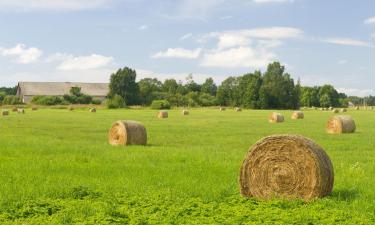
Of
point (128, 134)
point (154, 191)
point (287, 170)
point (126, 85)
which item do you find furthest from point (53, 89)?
point (287, 170)

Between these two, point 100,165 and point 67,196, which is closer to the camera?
point 67,196

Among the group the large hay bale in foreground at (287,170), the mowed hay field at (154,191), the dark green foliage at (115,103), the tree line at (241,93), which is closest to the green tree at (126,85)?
the tree line at (241,93)

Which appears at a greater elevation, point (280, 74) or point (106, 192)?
point (280, 74)

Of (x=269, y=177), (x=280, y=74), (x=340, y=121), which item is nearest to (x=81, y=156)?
(x=269, y=177)

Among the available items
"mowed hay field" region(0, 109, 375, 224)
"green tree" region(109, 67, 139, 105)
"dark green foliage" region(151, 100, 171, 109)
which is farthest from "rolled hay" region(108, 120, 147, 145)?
"green tree" region(109, 67, 139, 105)

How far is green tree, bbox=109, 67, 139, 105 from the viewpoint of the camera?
474 ft

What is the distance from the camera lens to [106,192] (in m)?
12.2

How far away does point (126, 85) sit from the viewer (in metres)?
145

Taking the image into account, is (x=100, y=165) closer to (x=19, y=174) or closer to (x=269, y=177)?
(x=19, y=174)

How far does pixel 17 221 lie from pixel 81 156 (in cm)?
872

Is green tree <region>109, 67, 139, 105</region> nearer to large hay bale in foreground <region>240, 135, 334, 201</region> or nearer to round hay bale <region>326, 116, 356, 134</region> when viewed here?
round hay bale <region>326, 116, 356, 134</region>

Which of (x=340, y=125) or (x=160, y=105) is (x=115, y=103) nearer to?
(x=160, y=105)

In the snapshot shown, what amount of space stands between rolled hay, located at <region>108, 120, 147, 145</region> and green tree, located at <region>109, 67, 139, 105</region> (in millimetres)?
119164

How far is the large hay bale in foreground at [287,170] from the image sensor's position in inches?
464
